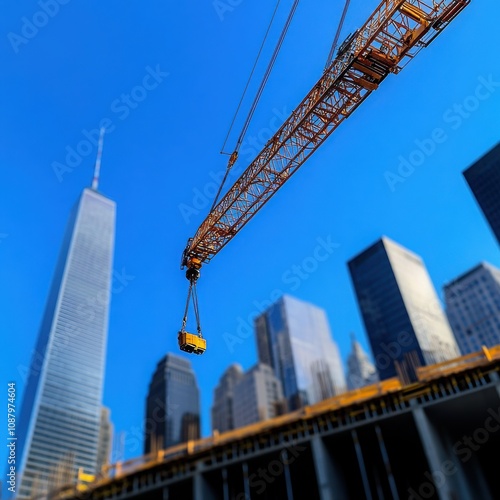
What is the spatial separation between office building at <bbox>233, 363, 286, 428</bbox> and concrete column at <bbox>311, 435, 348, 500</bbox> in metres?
125

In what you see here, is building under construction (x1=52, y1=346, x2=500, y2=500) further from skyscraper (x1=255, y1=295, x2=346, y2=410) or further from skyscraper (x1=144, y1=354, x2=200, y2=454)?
skyscraper (x1=144, y1=354, x2=200, y2=454)

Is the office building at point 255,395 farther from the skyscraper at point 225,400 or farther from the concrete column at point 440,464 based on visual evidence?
the concrete column at point 440,464

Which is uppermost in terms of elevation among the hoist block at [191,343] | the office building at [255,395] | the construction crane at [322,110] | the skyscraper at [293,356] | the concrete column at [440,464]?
the skyscraper at [293,356]

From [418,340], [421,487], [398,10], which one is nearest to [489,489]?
[421,487]

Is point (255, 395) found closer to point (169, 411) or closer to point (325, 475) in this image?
point (169, 411)

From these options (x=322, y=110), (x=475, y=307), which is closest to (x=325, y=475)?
(x=322, y=110)

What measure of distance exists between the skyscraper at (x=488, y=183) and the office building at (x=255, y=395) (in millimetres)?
81586

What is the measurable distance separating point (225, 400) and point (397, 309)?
239 ft

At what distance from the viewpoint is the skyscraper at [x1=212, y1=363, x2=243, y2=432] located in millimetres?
168975

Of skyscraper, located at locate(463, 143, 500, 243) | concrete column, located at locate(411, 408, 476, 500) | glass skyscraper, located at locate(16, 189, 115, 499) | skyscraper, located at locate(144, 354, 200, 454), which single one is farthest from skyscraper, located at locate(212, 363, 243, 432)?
concrete column, located at locate(411, 408, 476, 500)

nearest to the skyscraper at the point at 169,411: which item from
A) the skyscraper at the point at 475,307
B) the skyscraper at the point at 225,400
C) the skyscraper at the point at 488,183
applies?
the skyscraper at the point at 225,400

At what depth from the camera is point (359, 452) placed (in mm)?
27484

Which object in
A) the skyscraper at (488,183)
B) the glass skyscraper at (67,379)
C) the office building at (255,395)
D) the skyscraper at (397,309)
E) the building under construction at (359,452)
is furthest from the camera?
the glass skyscraper at (67,379)

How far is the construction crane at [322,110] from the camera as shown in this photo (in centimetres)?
2773
